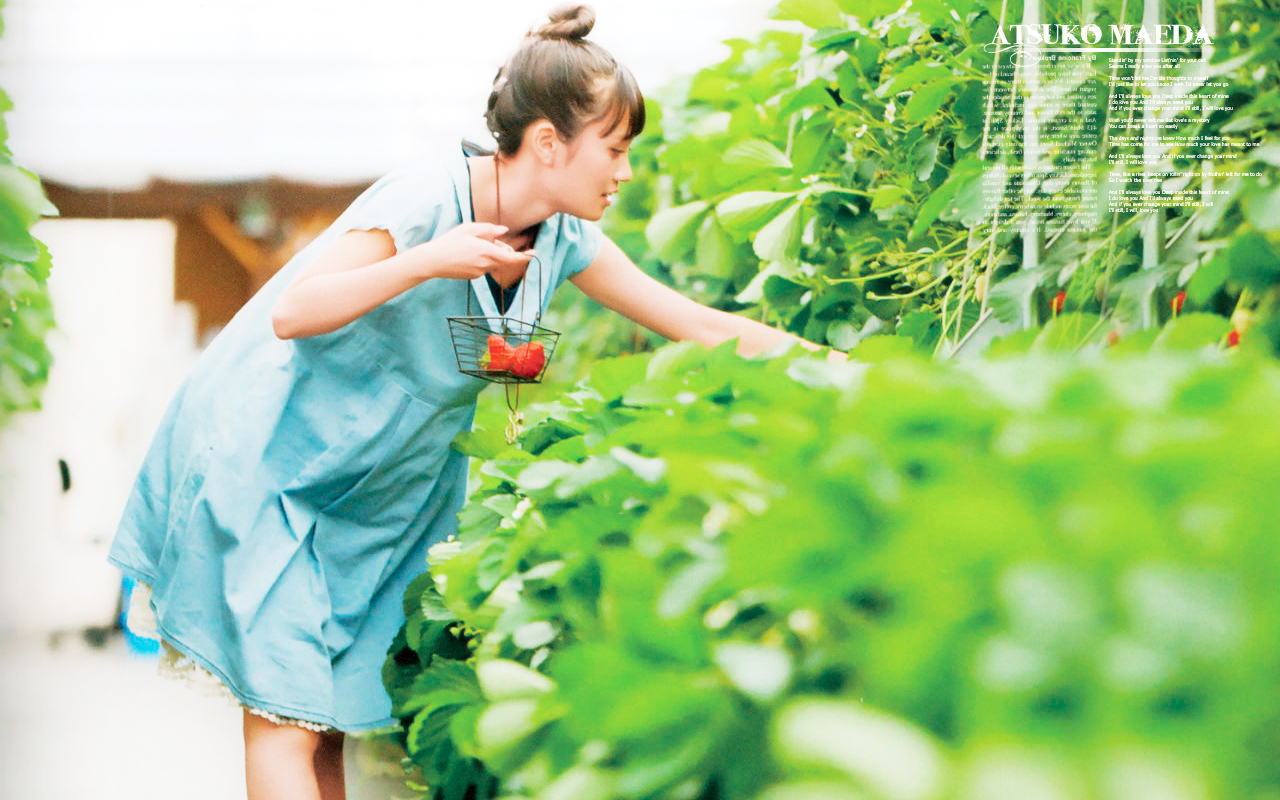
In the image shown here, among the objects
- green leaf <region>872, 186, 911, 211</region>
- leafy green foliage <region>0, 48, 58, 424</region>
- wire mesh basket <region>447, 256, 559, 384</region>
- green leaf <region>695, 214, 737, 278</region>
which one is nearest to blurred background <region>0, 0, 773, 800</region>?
leafy green foliage <region>0, 48, 58, 424</region>

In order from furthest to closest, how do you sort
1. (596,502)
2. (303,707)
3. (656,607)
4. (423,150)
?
(423,150) < (303,707) < (596,502) < (656,607)

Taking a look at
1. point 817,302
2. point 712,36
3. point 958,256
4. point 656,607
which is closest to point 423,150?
point 712,36

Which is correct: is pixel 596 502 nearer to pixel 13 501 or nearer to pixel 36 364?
pixel 36 364

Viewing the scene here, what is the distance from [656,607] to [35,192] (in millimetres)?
1292

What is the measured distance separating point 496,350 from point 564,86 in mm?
381

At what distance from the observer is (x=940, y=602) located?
1.21ft

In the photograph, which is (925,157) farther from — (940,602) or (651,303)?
(940,602)

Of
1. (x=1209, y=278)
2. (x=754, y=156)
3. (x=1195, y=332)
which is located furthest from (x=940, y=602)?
(x=754, y=156)

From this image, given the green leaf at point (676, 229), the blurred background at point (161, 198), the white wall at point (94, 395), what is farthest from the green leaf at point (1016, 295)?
the white wall at point (94, 395)

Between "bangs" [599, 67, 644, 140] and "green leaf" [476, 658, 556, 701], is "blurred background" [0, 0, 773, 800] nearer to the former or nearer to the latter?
"bangs" [599, 67, 644, 140]

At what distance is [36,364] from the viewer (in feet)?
6.70

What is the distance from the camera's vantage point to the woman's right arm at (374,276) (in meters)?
1.26

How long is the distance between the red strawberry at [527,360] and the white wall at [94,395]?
1774 mm

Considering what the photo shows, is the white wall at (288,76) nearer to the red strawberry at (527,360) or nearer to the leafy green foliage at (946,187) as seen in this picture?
the leafy green foliage at (946,187)
